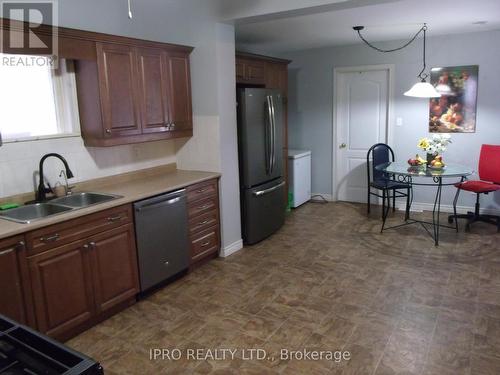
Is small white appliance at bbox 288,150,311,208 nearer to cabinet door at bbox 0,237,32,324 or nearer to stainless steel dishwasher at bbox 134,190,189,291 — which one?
stainless steel dishwasher at bbox 134,190,189,291

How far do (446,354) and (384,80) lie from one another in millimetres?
4171

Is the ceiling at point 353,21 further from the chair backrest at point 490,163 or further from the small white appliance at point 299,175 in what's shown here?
the small white appliance at point 299,175

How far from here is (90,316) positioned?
110 inches

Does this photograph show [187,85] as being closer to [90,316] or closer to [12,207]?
[12,207]

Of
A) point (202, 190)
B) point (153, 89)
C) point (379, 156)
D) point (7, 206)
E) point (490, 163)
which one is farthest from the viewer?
point (379, 156)

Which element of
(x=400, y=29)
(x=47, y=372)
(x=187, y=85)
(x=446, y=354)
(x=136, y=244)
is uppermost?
(x=400, y=29)

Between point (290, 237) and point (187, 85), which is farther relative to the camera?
point (290, 237)

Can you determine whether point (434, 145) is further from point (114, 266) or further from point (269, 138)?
point (114, 266)

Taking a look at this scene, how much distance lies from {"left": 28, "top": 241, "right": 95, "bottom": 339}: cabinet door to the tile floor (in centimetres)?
18

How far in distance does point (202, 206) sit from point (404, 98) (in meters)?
3.42

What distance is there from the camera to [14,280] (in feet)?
7.58

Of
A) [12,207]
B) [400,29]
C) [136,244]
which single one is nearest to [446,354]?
[136,244]

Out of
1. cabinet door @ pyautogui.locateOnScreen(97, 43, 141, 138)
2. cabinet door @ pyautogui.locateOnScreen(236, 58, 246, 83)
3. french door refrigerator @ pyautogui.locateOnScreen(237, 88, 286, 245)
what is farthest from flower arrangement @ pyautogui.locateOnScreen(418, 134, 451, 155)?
cabinet door @ pyautogui.locateOnScreen(97, 43, 141, 138)

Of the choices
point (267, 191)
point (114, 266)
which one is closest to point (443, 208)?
point (267, 191)
